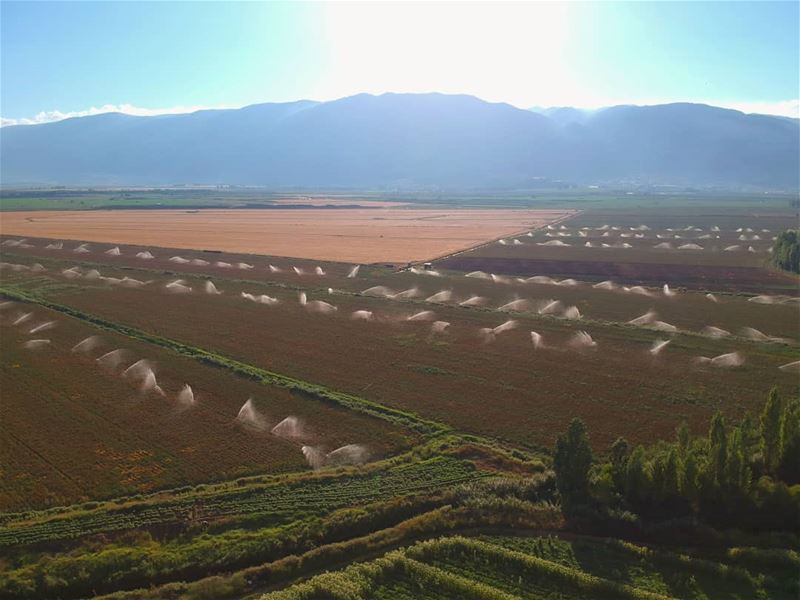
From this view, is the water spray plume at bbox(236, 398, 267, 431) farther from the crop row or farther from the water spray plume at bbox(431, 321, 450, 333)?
the water spray plume at bbox(431, 321, 450, 333)

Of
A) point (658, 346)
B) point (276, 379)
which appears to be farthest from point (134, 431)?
point (658, 346)

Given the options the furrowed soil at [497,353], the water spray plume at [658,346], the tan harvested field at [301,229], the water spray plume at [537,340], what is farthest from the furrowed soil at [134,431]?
the tan harvested field at [301,229]

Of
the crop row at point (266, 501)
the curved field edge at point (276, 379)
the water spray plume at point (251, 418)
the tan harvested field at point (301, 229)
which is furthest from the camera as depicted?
the tan harvested field at point (301, 229)

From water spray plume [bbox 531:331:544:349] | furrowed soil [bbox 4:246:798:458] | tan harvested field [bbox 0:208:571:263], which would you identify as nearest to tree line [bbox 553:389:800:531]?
furrowed soil [bbox 4:246:798:458]

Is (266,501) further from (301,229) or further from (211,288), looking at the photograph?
(301,229)

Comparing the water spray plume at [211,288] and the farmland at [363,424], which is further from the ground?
the water spray plume at [211,288]

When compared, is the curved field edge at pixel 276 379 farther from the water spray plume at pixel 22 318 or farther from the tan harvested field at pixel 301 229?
the tan harvested field at pixel 301 229

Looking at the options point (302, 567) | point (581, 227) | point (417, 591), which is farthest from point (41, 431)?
point (581, 227)
